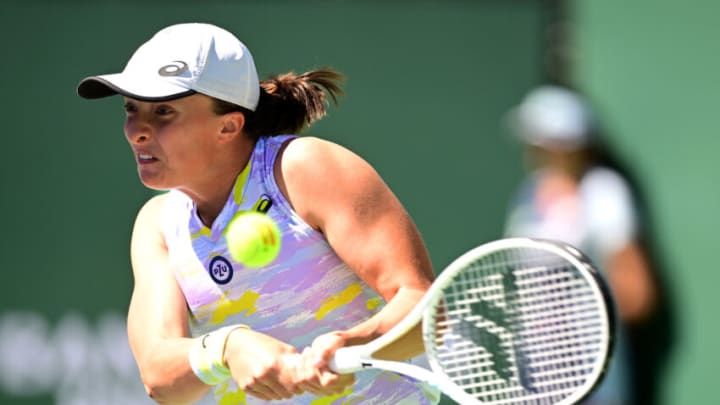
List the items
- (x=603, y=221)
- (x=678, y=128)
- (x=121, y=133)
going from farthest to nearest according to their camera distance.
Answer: (x=121, y=133)
(x=678, y=128)
(x=603, y=221)

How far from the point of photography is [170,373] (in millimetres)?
3053

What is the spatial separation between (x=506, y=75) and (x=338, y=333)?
12.7ft

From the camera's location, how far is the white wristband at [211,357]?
2918 mm

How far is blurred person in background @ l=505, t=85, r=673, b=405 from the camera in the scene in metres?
5.48

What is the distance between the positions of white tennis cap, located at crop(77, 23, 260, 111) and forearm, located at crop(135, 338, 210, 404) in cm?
54

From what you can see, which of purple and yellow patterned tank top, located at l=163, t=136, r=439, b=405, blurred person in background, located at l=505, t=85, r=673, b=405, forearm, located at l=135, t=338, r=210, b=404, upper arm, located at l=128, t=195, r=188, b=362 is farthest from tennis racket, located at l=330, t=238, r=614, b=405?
blurred person in background, located at l=505, t=85, r=673, b=405

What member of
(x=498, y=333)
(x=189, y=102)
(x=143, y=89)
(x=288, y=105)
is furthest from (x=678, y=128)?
(x=143, y=89)

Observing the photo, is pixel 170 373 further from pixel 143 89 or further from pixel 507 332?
pixel 507 332

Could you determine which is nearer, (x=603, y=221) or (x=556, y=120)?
(x=603, y=221)

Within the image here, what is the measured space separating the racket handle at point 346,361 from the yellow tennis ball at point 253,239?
334mm

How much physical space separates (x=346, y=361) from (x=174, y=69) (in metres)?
0.75

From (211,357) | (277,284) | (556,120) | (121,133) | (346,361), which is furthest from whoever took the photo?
(121,133)

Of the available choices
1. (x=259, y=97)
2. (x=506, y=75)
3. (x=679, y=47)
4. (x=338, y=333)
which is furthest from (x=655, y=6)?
(x=338, y=333)

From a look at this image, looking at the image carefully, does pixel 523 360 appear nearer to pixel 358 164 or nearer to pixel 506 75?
pixel 358 164
